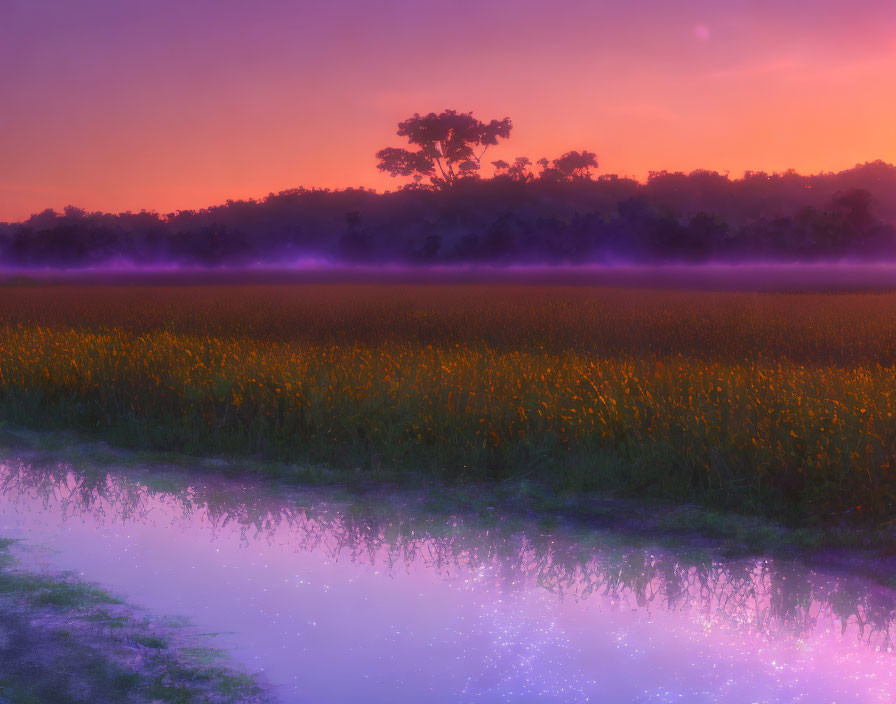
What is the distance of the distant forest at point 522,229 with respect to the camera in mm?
44000

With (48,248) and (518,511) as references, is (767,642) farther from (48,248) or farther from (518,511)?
(48,248)

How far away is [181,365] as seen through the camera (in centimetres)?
1098

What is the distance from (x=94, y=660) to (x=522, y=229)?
49224mm

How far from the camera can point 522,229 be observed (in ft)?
170

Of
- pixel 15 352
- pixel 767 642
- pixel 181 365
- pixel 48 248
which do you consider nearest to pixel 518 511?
pixel 767 642

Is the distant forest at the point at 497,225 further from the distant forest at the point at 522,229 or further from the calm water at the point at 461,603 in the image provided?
the calm water at the point at 461,603

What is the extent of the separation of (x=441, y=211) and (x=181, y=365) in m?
68.1

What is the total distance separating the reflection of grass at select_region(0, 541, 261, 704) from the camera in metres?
3.35

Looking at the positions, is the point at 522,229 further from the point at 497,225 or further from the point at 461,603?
the point at 461,603

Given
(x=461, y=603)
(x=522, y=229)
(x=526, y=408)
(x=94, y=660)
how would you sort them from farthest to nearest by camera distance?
(x=522, y=229), (x=526, y=408), (x=461, y=603), (x=94, y=660)

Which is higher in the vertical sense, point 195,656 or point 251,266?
point 251,266

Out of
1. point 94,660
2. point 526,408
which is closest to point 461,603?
point 94,660

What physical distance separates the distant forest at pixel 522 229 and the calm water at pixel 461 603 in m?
40.9

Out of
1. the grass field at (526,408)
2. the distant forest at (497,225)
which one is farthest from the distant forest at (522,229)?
the grass field at (526,408)
